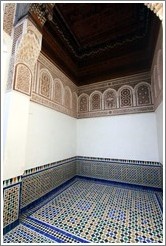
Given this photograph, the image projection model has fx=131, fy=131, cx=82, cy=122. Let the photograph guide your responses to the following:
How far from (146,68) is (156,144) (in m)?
1.43

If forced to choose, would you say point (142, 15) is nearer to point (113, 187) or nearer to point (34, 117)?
point (34, 117)

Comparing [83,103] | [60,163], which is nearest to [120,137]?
[83,103]

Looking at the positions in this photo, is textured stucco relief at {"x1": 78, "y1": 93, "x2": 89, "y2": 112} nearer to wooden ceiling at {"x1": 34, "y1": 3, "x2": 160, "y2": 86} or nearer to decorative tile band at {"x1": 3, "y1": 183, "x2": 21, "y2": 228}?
wooden ceiling at {"x1": 34, "y1": 3, "x2": 160, "y2": 86}

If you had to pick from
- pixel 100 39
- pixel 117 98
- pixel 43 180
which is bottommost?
pixel 43 180

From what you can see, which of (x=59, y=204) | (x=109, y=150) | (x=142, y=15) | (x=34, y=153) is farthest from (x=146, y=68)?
(x=59, y=204)

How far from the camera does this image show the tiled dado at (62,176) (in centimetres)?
132

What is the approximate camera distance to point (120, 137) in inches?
103

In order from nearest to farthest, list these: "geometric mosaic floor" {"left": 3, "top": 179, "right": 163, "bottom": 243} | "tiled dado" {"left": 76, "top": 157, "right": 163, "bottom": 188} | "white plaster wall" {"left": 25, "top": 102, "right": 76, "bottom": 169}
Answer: "geometric mosaic floor" {"left": 3, "top": 179, "right": 163, "bottom": 243}
"white plaster wall" {"left": 25, "top": 102, "right": 76, "bottom": 169}
"tiled dado" {"left": 76, "top": 157, "right": 163, "bottom": 188}

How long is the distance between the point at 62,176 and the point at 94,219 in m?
1.08

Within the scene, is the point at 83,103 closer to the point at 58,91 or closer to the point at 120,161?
the point at 58,91

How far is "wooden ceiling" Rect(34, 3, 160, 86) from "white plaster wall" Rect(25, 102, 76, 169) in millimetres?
962

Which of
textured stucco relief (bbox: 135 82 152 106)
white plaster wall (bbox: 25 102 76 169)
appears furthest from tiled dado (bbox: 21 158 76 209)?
textured stucco relief (bbox: 135 82 152 106)

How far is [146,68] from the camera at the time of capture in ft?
8.14

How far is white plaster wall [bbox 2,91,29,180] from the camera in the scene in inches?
50.0
